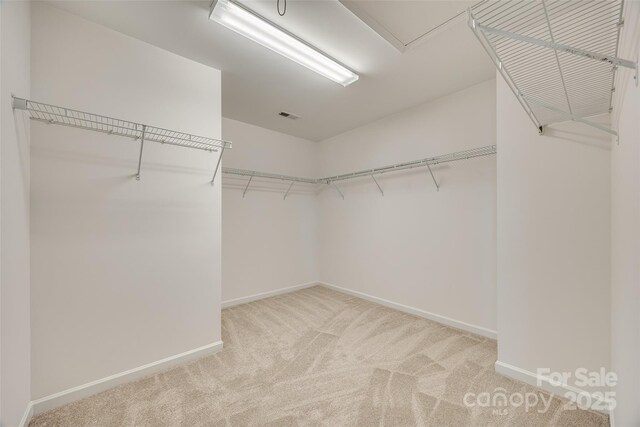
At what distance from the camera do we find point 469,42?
73.4 inches

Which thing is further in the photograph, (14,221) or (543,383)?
(543,383)

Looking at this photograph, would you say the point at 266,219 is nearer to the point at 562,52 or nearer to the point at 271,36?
the point at 271,36

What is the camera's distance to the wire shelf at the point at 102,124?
148 cm

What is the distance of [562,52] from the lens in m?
1.09

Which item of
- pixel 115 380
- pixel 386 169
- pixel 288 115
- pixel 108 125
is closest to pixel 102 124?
pixel 108 125

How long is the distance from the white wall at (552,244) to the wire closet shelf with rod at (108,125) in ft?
7.34

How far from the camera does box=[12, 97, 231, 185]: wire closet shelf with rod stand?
1.48m

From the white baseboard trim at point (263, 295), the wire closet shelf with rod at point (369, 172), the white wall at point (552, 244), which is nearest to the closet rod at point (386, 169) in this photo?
the wire closet shelf with rod at point (369, 172)

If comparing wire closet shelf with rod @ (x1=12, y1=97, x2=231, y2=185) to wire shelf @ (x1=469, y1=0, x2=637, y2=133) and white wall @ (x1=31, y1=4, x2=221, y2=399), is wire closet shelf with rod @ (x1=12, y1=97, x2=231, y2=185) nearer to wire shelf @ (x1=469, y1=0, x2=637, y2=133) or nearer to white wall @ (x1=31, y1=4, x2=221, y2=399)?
white wall @ (x1=31, y1=4, x2=221, y2=399)

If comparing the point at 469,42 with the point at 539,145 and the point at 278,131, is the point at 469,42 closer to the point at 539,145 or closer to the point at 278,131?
the point at 539,145

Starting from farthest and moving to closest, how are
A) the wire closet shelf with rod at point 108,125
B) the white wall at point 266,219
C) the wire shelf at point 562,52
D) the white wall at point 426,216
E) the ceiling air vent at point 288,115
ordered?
the white wall at point 266,219, the ceiling air vent at point 288,115, the white wall at point 426,216, the wire closet shelf with rod at point 108,125, the wire shelf at point 562,52

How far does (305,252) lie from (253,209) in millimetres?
1168

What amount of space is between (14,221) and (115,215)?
19.3 inches

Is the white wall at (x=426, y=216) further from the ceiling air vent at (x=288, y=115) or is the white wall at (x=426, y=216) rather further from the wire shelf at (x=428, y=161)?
the ceiling air vent at (x=288, y=115)
